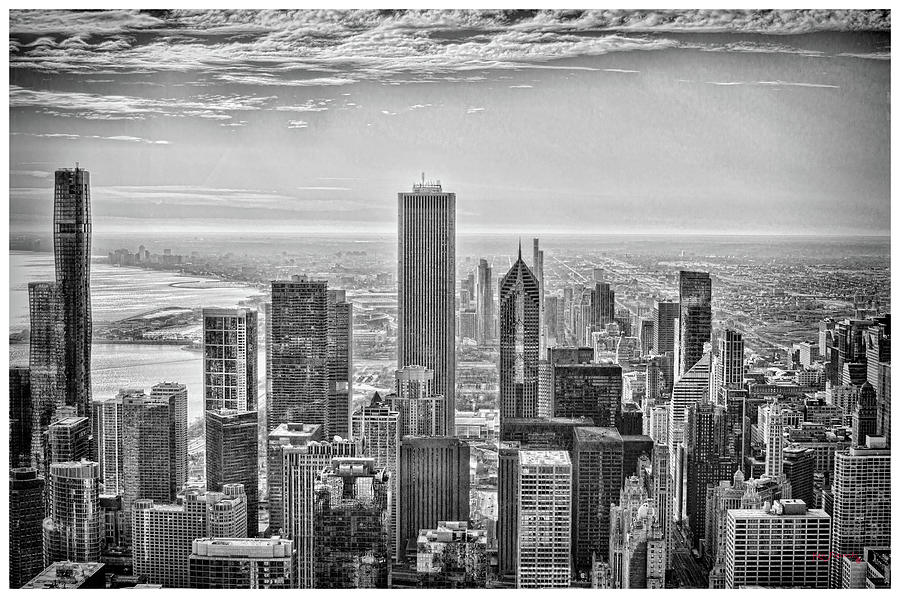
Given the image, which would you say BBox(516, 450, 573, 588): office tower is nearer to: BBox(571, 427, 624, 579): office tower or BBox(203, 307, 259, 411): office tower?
BBox(571, 427, 624, 579): office tower

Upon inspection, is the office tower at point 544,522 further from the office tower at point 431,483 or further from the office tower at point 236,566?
the office tower at point 236,566

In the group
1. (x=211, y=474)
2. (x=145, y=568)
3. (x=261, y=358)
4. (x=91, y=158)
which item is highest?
(x=91, y=158)

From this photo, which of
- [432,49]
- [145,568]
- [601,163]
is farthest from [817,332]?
[145,568]

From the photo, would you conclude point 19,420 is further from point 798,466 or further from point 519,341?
point 798,466

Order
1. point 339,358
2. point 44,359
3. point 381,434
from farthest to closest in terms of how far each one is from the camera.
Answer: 1. point 339,358
2. point 381,434
3. point 44,359

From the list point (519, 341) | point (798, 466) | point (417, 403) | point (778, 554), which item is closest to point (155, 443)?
point (417, 403)

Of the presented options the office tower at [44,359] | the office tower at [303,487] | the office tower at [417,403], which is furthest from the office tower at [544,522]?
the office tower at [44,359]

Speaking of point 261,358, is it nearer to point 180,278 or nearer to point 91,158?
point 180,278
